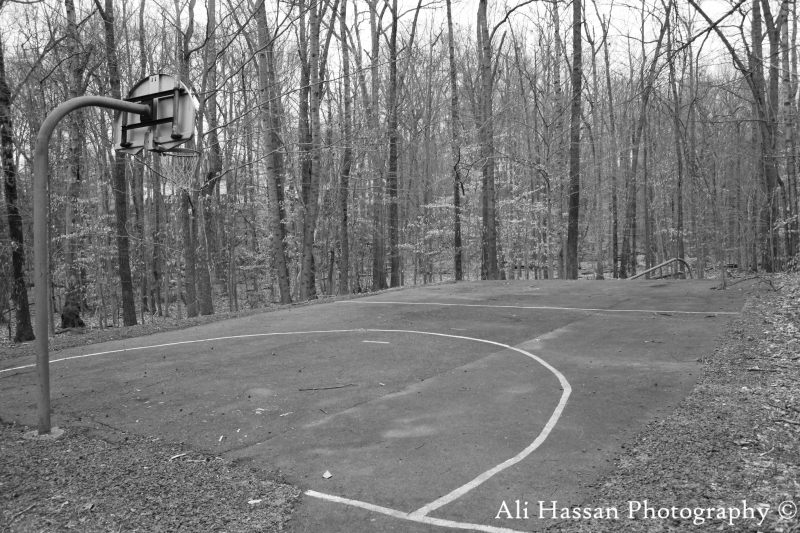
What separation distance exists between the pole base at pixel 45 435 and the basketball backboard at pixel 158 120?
270 centimetres

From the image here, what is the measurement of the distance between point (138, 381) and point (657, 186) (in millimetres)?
33091

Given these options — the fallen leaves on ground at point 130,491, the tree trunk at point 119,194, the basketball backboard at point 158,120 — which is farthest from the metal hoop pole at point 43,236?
the tree trunk at point 119,194

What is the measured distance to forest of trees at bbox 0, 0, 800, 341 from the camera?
677 inches

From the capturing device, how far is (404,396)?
19.0ft

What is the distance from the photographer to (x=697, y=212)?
1101 inches

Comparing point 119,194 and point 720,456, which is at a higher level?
point 119,194

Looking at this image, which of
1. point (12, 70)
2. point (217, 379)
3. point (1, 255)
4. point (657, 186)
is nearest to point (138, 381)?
point (217, 379)

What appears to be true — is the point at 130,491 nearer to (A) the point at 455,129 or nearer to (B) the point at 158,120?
(B) the point at 158,120

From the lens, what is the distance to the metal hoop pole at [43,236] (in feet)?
15.8

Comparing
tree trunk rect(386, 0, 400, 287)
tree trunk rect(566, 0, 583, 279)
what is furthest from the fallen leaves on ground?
tree trunk rect(386, 0, 400, 287)

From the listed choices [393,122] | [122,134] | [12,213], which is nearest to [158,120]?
[122,134]

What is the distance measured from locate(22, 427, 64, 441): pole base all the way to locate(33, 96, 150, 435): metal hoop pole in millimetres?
46

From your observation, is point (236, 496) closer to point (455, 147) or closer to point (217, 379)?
point (217, 379)

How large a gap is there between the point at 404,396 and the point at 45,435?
3337mm
